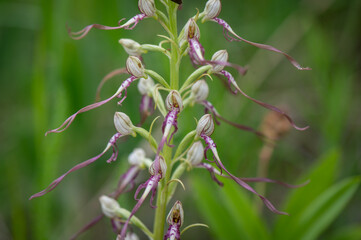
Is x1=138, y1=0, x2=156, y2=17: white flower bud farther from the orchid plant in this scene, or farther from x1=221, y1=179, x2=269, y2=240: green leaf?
x1=221, y1=179, x2=269, y2=240: green leaf

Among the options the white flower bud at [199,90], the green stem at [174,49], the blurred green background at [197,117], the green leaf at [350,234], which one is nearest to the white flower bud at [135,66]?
the green stem at [174,49]

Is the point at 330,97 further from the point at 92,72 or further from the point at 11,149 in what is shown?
the point at 11,149

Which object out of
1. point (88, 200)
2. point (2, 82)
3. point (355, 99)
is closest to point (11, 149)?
point (88, 200)

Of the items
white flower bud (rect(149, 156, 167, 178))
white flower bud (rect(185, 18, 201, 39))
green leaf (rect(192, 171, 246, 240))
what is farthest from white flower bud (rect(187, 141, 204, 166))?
green leaf (rect(192, 171, 246, 240))

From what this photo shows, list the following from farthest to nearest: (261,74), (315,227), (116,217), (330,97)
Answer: (261,74)
(330,97)
(315,227)
(116,217)

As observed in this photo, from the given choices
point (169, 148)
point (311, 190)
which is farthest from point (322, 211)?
point (169, 148)

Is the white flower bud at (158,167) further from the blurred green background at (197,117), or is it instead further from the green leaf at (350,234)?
the green leaf at (350,234)

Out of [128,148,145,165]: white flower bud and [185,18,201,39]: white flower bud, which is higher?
[185,18,201,39]: white flower bud
